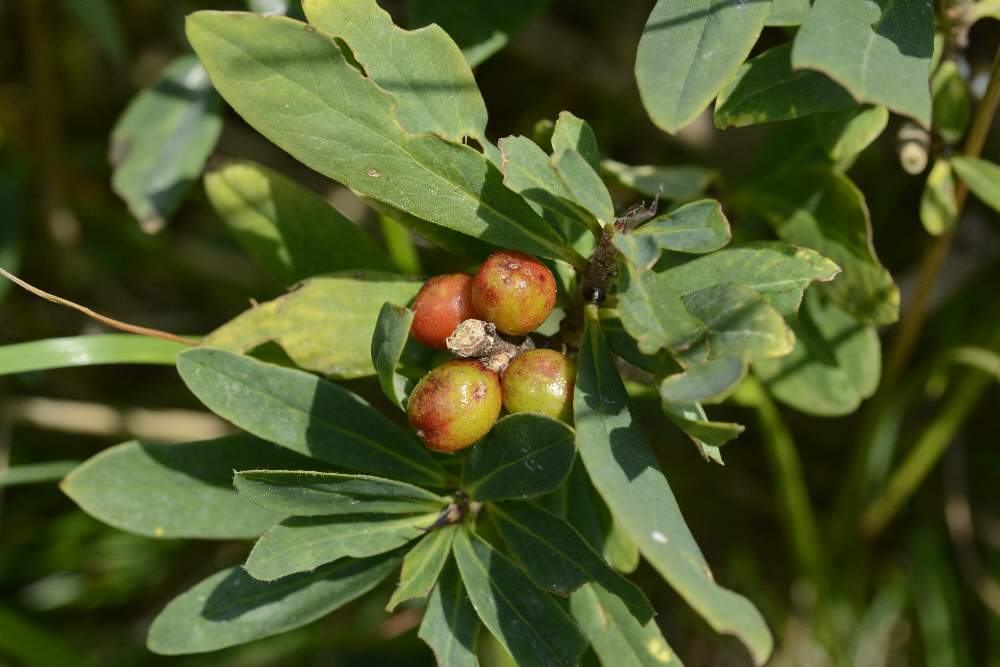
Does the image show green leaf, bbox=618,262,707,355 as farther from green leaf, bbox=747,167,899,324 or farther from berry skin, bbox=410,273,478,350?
green leaf, bbox=747,167,899,324

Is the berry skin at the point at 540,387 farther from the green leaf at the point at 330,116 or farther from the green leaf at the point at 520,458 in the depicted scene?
the green leaf at the point at 330,116

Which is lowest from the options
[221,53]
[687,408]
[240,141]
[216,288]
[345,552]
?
[216,288]

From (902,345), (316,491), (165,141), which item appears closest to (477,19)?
(165,141)

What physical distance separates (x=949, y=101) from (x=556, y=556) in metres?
1.13

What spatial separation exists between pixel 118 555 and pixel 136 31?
1.73 metres

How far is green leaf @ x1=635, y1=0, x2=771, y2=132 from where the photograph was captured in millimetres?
1182

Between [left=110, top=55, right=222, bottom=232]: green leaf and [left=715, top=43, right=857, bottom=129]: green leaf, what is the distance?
1.23 metres

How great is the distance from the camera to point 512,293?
1.21m

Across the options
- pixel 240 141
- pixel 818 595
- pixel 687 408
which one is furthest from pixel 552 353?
pixel 240 141

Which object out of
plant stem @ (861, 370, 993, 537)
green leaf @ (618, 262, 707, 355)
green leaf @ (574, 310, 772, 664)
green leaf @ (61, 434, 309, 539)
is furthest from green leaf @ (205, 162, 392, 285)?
plant stem @ (861, 370, 993, 537)

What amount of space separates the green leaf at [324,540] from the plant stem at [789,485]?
0.95 metres

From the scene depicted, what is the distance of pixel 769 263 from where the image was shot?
49.8 inches

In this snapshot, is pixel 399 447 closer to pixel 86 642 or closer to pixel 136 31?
pixel 86 642

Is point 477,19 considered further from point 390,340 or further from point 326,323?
point 390,340
